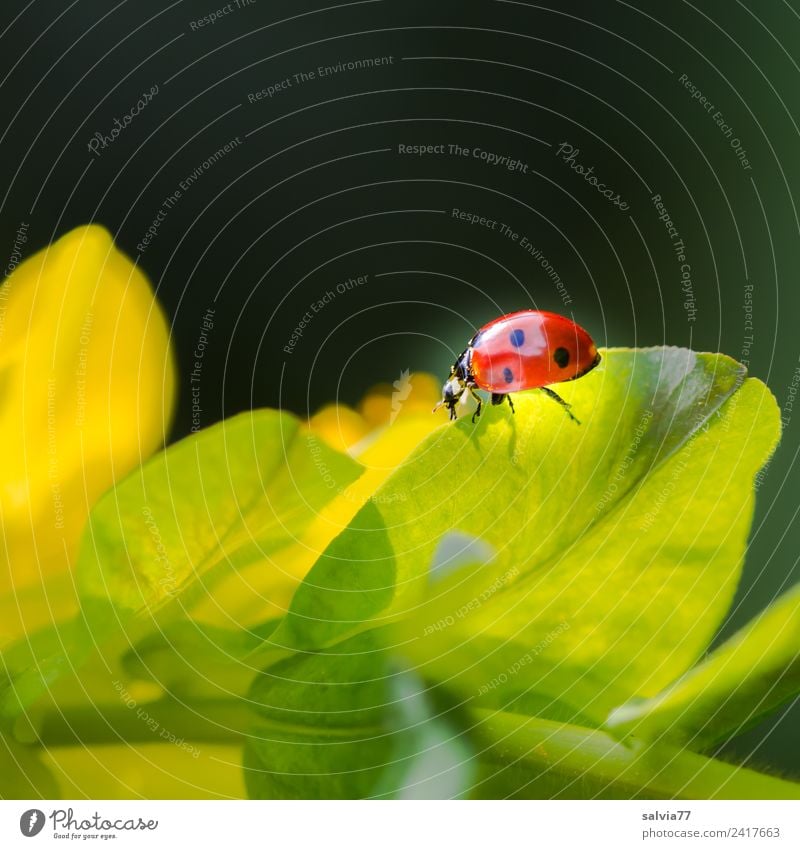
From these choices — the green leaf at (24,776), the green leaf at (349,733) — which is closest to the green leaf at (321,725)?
the green leaf at (349,733)

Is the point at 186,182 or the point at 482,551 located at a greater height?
the point at 186,182

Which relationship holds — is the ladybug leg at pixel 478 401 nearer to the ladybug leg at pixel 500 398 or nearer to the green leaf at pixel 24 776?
the ladybug leg at pixel 500 398

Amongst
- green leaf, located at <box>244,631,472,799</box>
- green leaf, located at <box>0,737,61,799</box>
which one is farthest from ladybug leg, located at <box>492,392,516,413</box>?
green leaf, located at <box>0,737,61,799</box>

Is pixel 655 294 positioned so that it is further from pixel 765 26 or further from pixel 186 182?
pixel 186 182

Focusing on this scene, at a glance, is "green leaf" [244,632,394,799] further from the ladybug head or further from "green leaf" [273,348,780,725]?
the ladybug head

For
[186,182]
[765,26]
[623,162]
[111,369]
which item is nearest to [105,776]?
[111,369]

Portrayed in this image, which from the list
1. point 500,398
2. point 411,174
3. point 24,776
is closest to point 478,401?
point 500,398
